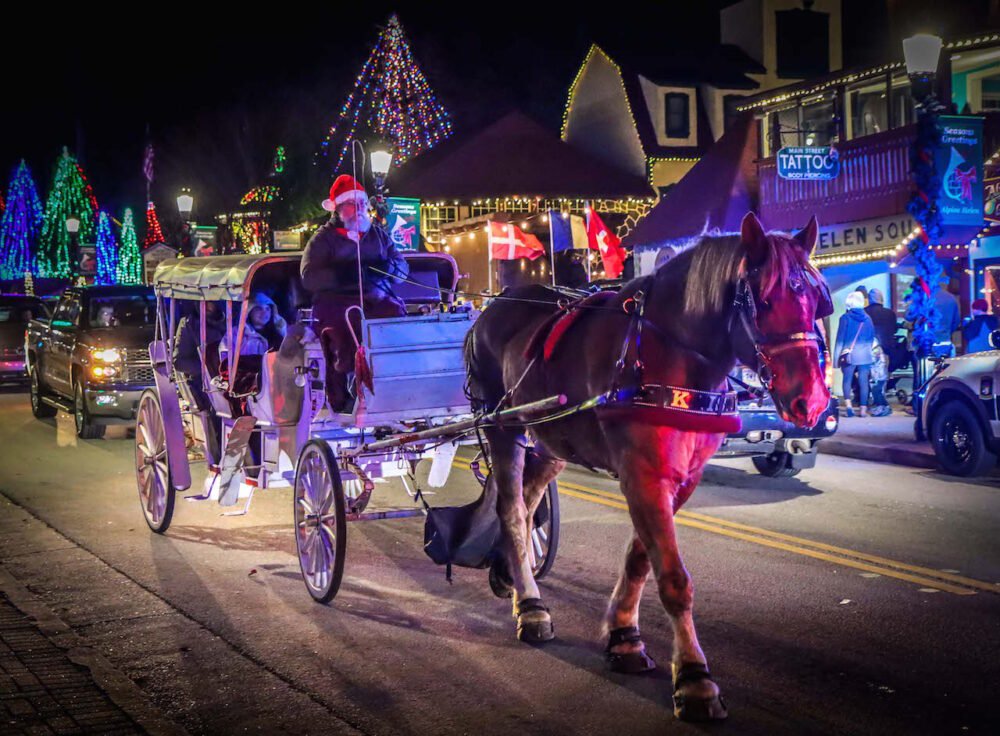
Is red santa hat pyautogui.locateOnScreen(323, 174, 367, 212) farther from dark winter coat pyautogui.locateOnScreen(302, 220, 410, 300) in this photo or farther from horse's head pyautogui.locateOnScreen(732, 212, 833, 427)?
horse's head pyautogui.locateOnScreen(732, 212, 833, 427)

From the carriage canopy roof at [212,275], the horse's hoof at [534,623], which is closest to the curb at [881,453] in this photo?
the carriage canopy roof at [212,275]

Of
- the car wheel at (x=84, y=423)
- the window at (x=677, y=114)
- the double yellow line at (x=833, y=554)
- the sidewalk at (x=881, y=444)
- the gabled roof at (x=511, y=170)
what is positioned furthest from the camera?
the window at (x=677, y=114)

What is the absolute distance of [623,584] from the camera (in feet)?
19.4

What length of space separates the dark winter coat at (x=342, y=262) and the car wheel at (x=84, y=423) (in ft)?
33.2

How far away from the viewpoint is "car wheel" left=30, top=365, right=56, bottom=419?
66.8ft

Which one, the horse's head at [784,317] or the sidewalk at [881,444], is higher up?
the horse's head at [784,317]

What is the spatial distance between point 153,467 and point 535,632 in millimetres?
4948

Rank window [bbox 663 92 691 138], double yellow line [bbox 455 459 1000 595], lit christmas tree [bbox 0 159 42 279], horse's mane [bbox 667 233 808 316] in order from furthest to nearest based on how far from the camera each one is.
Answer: lit christmas tree [bbox 0 159 42 279] < window [bbox 663 92 691 138] < double yellow line [bbox 455 459 1000 595] < horse's mane [bbox 667 233 808 316]

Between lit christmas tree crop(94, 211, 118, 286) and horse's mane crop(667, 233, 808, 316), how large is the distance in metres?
64.5

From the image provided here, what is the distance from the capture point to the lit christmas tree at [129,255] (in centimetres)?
6994

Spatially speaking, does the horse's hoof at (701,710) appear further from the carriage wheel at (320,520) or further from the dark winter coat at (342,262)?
the dark winter coat at (342,262)

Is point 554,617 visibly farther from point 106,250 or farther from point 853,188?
point 106,250

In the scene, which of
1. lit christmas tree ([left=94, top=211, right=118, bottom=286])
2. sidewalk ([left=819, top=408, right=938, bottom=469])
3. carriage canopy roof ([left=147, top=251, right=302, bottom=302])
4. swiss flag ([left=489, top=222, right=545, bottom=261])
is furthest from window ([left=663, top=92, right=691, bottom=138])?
lit christmas tree ([left=94, top=211, right=118, bottom=286])

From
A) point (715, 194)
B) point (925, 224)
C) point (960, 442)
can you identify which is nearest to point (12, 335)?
point (715, 194)
